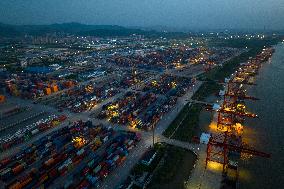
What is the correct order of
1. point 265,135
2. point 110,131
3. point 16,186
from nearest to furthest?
point 16,186, point 110,131, point 265,135

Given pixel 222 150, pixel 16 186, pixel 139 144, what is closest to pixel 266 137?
pixel 222 150

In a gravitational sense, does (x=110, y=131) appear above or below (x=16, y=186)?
above

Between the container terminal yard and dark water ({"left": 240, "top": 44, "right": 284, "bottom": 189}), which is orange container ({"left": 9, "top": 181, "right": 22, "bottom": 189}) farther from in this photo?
dark water ({"left": 240, "top": 44, "right": 284, "bottom": 189})

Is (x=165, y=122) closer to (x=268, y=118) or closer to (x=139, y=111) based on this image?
(x=139, y=111)

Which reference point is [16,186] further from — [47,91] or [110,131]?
[47,91]

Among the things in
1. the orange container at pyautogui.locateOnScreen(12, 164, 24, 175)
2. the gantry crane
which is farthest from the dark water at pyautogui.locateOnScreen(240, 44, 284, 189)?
the orange container at pyautogui.locateOnScreen(12, 164, 24, 175)

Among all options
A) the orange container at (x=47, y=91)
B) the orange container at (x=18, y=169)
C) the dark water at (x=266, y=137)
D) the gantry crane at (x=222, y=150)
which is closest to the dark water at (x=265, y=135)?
the dark water at (x=266, y=137)
